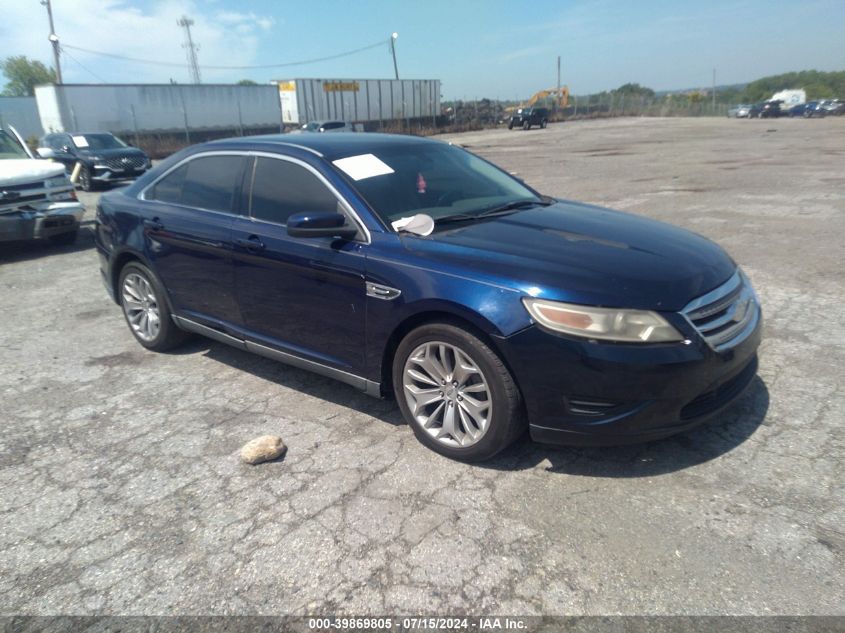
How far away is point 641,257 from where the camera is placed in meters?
3.28

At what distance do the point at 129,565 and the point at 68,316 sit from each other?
4.32 m

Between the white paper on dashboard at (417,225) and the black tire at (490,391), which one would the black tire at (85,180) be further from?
the black tire at (490,391)

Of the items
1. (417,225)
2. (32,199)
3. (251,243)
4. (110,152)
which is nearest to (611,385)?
(417,225)

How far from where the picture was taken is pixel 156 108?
109 ft

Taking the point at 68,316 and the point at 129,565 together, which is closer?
the point at 129,565

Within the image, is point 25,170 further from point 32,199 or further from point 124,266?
point 124,266

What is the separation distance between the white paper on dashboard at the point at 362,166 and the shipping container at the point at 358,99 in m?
39.2

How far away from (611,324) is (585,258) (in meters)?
0.47

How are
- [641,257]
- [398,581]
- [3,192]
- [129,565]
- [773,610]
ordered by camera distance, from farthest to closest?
[3,192], [641,257], [129,565], [398,581], [773,610]

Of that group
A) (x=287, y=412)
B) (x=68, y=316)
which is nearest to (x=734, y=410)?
(x=287, y=412)


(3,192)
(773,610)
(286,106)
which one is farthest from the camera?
(286,106)

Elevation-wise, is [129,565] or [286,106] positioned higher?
[286,106]

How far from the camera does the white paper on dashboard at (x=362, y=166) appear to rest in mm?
3834

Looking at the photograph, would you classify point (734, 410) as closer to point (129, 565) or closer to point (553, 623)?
point (553, 623)
